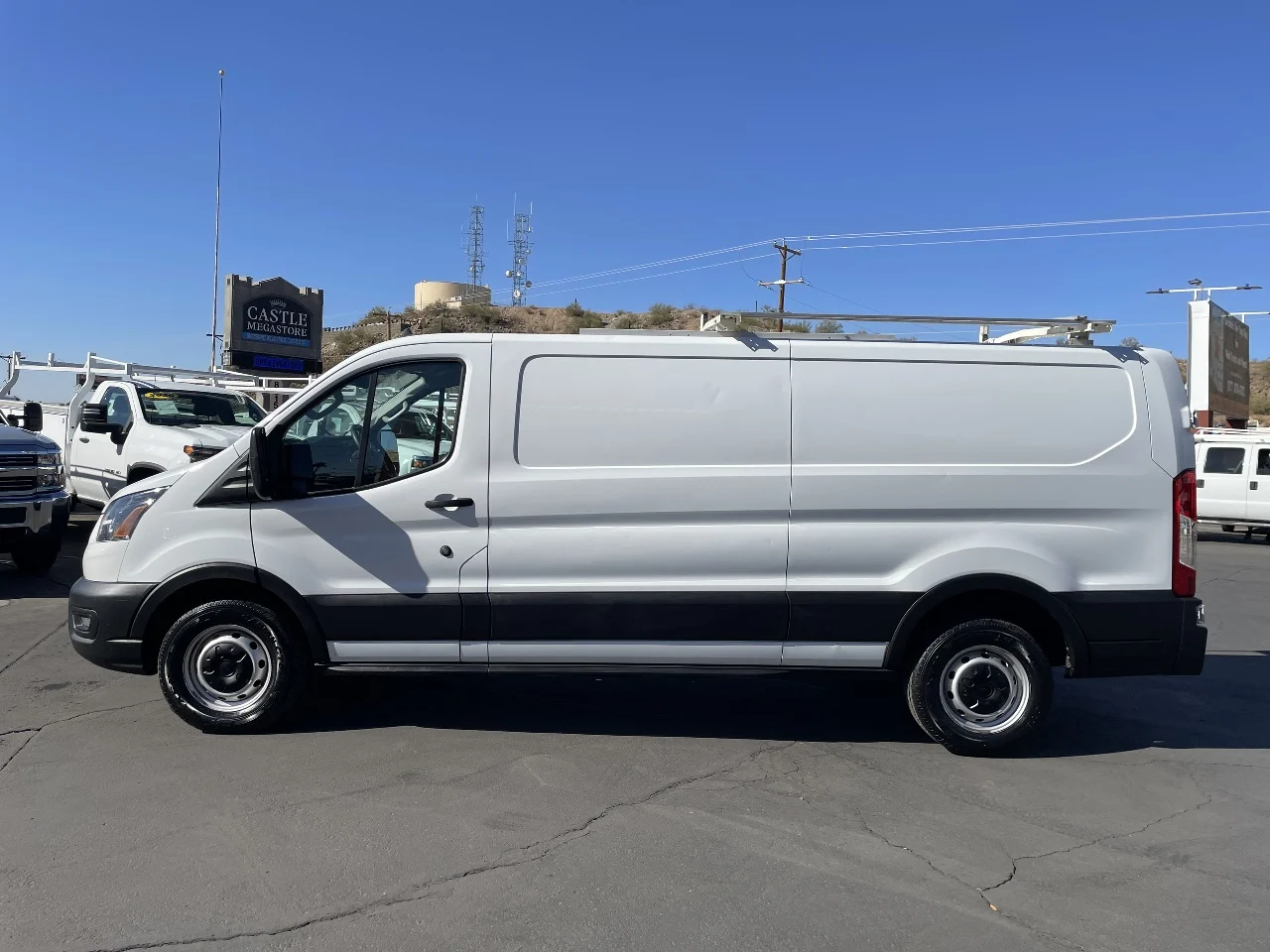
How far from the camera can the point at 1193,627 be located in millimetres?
5273

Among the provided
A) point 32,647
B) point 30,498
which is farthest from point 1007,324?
A: point 30,498

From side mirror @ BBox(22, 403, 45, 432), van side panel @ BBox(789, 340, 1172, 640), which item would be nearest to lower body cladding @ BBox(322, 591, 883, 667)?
van side panel @ BBox(789, 340, 1172, 640)

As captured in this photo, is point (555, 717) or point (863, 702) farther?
point (863, 702)

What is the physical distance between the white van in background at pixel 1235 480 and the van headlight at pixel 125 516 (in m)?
18.7

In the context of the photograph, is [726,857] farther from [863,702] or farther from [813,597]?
[863,702]

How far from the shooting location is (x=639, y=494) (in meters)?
5.17

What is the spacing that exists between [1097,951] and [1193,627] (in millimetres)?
2466

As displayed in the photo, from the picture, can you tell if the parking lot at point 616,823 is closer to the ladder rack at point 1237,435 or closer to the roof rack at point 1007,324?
the roof rack at point 1007,324

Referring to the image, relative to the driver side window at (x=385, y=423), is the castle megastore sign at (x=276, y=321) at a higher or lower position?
higher

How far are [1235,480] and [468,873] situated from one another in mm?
19083

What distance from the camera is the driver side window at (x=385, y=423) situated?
5.32m

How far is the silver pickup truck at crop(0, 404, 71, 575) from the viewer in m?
9.65

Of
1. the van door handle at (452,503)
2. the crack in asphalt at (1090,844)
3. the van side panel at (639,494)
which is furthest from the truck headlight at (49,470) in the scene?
the crack in asphalt at (1090,844)

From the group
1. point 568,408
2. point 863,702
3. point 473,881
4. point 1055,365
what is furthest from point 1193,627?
point 473,881
